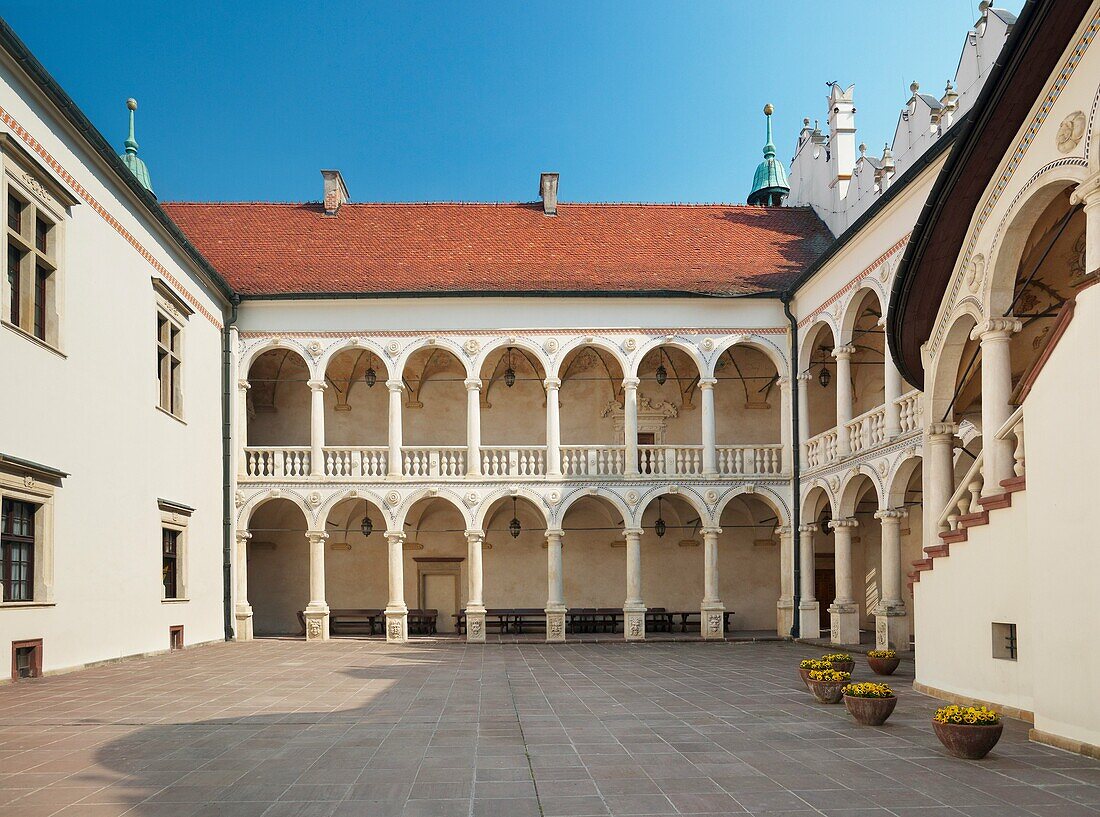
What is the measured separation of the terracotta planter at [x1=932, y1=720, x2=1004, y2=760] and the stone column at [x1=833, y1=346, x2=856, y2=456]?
1350 cm

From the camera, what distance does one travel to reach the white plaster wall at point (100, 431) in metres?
14.7

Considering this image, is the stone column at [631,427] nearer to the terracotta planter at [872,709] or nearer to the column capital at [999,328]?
the column capital at [999,328]

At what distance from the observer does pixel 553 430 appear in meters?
25.4

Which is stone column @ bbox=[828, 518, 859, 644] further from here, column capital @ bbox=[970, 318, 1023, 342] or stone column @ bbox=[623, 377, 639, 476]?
column capital @ bbox=[970, 318, 1023, 342]

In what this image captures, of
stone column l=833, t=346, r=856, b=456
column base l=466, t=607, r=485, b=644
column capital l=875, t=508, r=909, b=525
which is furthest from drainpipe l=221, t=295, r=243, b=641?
column capital l=875, t=508, r=909, b=525

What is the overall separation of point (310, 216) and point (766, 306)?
487 inches

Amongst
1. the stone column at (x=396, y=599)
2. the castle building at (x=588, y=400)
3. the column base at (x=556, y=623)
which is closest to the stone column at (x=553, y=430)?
the castle building at (x=588, y=400)

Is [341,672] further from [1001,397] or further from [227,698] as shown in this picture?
[1001,397]

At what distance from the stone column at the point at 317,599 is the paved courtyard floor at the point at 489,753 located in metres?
8.88

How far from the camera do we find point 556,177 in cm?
2933

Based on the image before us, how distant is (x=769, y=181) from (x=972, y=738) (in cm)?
2930

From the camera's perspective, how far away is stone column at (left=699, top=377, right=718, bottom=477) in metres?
25.4

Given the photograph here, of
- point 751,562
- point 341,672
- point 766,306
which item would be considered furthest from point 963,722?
point 751,562

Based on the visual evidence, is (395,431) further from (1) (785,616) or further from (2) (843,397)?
(2) (843,397)
